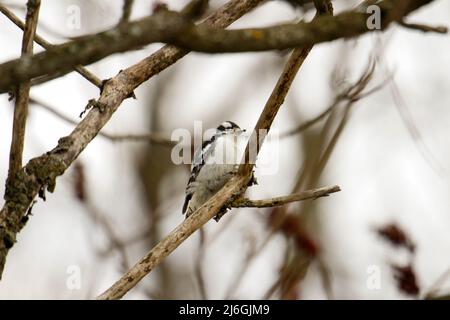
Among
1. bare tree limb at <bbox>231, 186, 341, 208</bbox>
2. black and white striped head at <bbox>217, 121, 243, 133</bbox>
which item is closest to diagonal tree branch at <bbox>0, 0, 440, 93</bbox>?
bare tree limb at <bbox>231, 186, 341, 208</bbox>

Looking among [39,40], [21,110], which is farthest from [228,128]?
[21,110]

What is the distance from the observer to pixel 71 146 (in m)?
2.53

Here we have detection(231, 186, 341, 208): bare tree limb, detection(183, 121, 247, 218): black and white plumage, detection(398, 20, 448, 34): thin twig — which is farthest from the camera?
detection(183, 121, 247, 218): black and white plumage

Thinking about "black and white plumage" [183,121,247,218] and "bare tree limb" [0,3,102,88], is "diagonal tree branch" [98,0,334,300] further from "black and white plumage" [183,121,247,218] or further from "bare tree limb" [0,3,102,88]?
"black and white plumage" [183,121,247,218]

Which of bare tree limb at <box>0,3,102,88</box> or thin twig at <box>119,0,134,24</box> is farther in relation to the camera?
thin twig at <box>119,0,134,24</box>

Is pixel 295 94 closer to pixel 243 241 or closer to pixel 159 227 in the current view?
pixel 159 227

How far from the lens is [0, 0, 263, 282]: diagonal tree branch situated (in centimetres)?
225

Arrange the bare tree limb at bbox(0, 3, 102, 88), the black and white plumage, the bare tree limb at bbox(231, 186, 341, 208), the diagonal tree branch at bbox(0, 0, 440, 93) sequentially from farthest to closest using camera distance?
the black and white plumage
the bare tree limb at bbox(231, 186, 341, 208)
the bare tree limb at bbox(0, 3, 102, 88)
the diagonal tree branch at bbox(0, 0, 440, 93)

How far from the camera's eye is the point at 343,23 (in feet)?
5.27

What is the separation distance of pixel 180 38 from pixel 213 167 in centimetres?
387

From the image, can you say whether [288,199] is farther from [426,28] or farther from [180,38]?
[180,38]
